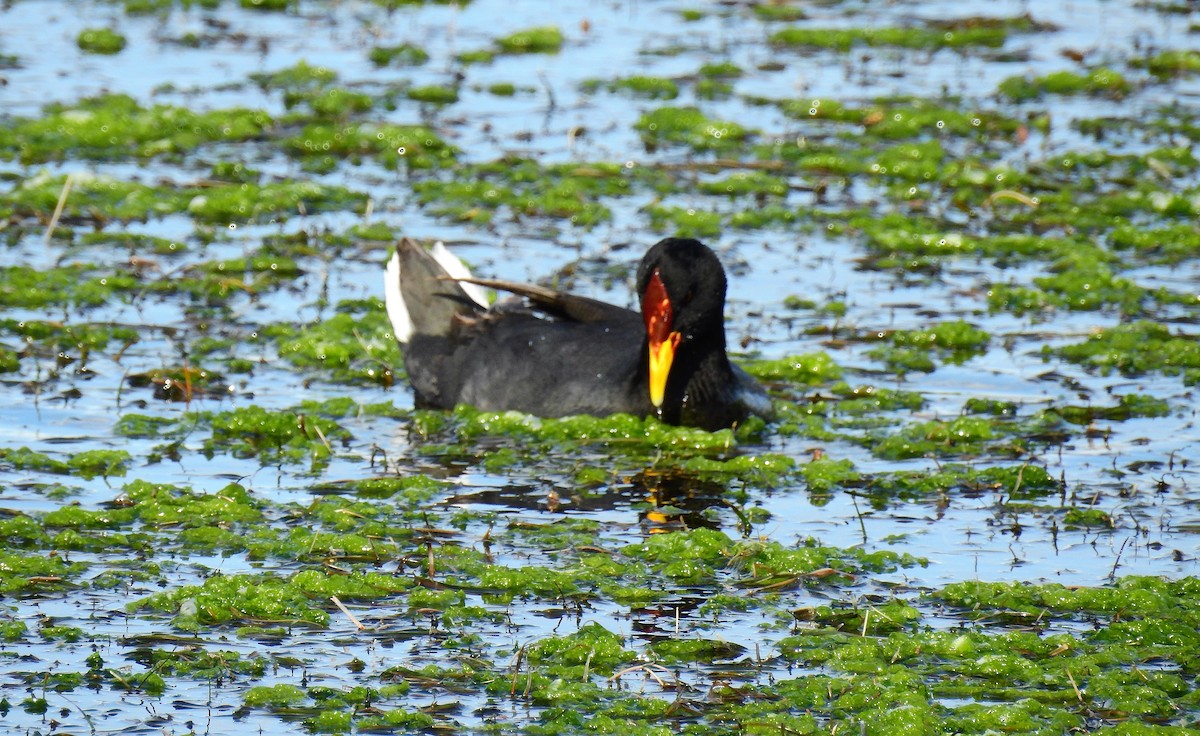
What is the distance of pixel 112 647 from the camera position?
5.66m

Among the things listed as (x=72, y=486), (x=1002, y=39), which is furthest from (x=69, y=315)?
(x=1002, y=39)

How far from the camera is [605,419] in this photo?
8.45 meters

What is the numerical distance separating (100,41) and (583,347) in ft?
27.7

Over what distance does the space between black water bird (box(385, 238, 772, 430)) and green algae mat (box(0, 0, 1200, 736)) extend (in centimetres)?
18

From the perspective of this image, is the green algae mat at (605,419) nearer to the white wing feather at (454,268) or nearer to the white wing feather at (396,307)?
the white wing feather at (396,307)

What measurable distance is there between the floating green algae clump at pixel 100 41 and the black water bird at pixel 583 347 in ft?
23.3

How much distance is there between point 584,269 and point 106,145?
4.10 metres

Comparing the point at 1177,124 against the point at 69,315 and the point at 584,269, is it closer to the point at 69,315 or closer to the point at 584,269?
the point at 584,269

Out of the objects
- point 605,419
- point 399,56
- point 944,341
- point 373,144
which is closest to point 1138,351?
point 944,341

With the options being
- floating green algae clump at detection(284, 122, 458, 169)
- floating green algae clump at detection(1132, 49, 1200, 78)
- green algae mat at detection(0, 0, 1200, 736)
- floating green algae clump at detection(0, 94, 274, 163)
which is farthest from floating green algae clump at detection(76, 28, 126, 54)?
floating green algae clump at detection(1132, 49, 1200, 78)

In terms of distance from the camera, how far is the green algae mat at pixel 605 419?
5.61 m

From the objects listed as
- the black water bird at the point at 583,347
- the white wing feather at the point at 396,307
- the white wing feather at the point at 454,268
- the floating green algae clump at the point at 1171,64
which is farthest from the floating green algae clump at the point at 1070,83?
the white wing feather at the point at 396,307

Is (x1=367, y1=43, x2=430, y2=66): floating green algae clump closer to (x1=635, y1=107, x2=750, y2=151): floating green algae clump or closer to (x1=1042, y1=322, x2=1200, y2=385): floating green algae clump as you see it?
(x1=635, y1=107, x2=750, y2=151): floating green algae clump

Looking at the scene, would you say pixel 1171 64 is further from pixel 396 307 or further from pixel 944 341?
pixel 396 307
